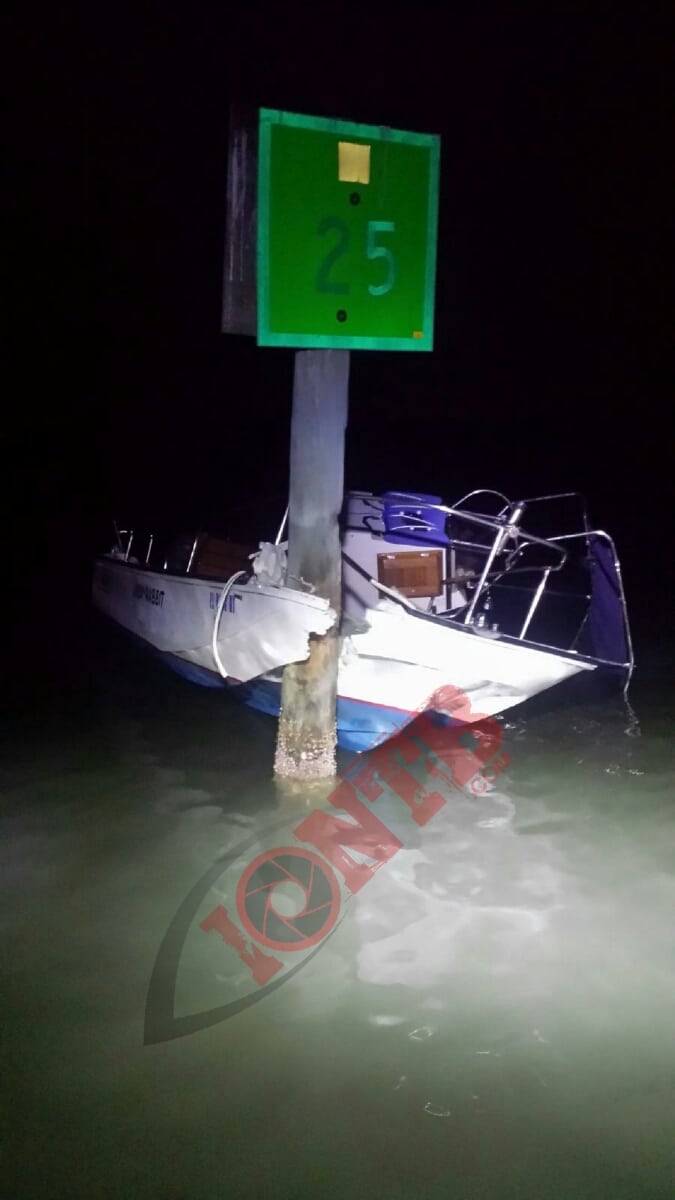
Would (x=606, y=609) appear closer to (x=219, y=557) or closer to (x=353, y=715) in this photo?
(x=353, y=715)

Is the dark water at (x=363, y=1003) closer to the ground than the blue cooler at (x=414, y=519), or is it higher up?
closer to the ground

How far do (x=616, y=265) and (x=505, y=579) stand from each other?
20436 millimetres

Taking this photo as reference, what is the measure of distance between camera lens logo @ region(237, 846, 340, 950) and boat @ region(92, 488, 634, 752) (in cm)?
106

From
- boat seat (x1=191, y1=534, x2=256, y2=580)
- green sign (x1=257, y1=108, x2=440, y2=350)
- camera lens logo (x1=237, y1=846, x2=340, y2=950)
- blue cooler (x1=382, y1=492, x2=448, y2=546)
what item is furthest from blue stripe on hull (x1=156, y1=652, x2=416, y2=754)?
green sign (x1=257, y1=108, x2=440, y2=350)

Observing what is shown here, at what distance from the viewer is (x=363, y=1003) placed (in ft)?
12.8

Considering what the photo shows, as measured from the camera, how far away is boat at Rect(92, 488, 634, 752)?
5.76m

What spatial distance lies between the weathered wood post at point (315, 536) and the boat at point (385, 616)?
0.46 feet

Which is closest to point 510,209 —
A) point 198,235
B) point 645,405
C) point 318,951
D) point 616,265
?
point 616,265

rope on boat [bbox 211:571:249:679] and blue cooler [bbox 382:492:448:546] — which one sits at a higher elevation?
blue cooler [bbox 382:492:448:546]

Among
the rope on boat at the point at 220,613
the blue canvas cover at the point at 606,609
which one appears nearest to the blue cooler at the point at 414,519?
the blue canvas cover at the point at 606,609

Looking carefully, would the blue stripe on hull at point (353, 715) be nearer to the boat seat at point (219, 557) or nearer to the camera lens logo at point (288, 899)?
the boat seat at point (219, 557)

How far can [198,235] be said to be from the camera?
34.1 meters

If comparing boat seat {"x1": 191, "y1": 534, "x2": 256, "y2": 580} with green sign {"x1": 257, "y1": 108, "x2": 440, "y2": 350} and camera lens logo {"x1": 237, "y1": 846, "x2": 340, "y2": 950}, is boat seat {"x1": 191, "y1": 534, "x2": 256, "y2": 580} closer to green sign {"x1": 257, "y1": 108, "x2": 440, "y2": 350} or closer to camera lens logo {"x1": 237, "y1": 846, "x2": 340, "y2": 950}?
green sign {"x1": 257, "y1": 108, "x2": 440, "y2": 350}

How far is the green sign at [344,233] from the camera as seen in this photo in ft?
16.0
